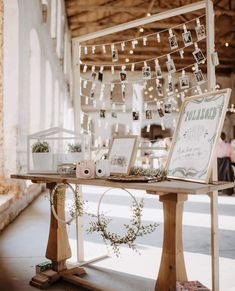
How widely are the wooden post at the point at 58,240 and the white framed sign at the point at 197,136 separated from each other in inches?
36.9

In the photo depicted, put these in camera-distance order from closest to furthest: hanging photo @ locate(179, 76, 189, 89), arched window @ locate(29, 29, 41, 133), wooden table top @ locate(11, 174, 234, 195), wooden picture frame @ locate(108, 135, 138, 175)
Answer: wooden table top @ locate(11, 174, 234, 195) → wooden picture frame @ locate(108, 135, 138, 175) → hanging photo @ locate(179, 76, 189, 89) → arched window @ locate(29, 29, 41, 133)

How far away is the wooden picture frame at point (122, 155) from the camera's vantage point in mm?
2290

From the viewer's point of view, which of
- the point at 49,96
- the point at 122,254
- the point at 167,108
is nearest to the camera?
the point at 167,108

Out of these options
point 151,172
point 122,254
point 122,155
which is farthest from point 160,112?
point 122,254

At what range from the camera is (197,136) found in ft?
7.08

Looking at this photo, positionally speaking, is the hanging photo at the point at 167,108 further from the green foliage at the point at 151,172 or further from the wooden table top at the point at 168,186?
the wooden table top at the point at 168,186

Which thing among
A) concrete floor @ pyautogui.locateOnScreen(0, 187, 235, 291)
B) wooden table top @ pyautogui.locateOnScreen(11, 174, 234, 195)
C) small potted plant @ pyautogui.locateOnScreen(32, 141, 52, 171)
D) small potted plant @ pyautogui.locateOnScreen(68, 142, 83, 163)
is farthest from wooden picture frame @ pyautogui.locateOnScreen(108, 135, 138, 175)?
concrete floor @ pyautogui.locateOnScreen(0, 187, 235, 291)

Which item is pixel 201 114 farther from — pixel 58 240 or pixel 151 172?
pixel 58 240

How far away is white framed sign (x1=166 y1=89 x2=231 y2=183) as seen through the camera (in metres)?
2.02

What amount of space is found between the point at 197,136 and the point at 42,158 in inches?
46.0

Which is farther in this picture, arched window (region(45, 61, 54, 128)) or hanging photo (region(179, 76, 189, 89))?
arched window (region(45, 61, 54, 128))

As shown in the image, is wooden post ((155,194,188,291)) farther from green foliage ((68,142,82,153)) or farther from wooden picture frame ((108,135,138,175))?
green foliage ((68,142,82,153))

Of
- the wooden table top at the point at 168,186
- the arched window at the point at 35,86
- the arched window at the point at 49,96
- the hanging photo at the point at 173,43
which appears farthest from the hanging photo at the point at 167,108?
the arched window at the point at 49,96

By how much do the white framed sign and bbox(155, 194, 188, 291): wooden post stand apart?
0.51 feet
